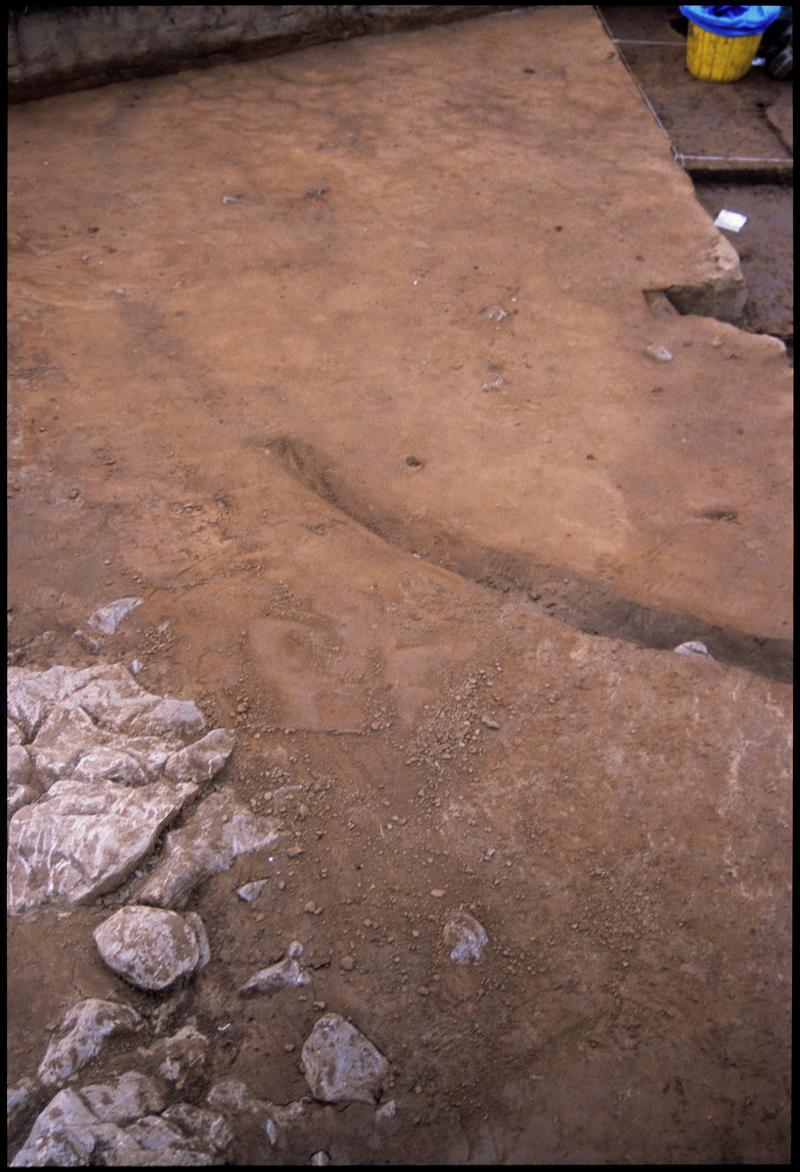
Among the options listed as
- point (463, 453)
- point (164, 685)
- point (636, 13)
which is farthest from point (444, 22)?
point (164, 685)

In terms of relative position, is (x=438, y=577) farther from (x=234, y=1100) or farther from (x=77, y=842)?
(x=234, y=1100)

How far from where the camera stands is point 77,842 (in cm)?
229

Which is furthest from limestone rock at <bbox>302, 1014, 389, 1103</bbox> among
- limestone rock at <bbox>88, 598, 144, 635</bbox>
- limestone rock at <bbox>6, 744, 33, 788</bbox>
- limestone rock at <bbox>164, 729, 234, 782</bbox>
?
limestone rock at <bbox>88, 598, 144, 635</bbox>

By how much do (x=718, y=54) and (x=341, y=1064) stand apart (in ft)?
24.9

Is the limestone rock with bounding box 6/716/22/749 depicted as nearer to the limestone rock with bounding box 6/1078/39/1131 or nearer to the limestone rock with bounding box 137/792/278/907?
the limestone rock with bounding box 137/792/278/907

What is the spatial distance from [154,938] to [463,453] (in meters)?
2.35

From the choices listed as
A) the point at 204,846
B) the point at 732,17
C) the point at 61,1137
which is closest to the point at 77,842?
the point at 204,846

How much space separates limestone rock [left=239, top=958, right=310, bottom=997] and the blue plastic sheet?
724 centimetres

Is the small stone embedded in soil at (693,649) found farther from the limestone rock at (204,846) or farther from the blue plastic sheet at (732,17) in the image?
the blue plastic sheet at (732,17)

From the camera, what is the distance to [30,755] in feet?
8.20

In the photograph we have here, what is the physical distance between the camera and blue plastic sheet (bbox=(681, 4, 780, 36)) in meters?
6.84

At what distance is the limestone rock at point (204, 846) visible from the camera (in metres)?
2.27

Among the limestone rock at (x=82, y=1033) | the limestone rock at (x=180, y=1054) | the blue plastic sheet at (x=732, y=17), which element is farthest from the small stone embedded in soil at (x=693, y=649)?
the blue plastic sheet at (x=732, y=17)

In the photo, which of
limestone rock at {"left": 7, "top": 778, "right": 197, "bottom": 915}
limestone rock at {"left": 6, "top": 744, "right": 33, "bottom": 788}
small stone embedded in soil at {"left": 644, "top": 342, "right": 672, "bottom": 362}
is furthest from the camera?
small stone embedded in soil at {"left": 644, "top": 342, "right": 672, "bottom": 362}
